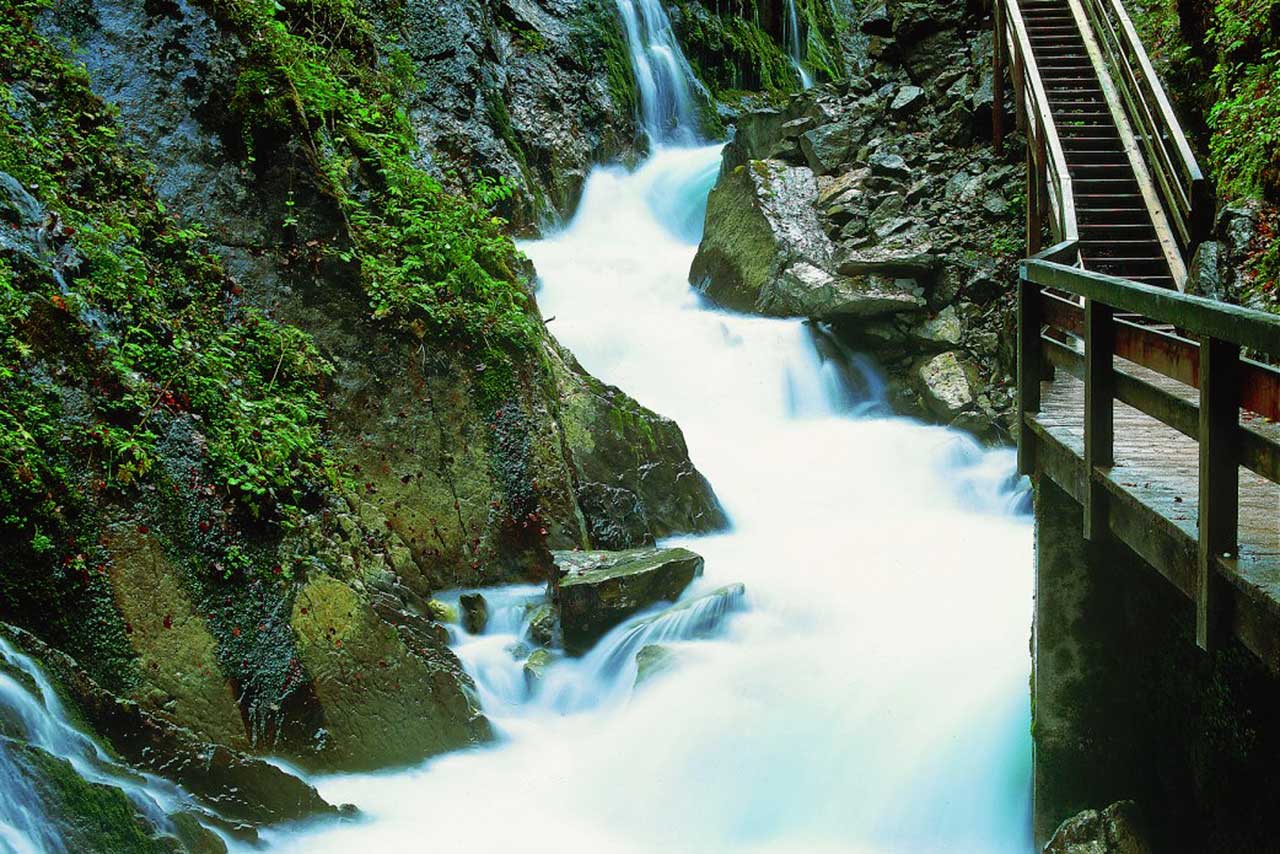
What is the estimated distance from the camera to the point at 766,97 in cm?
2330

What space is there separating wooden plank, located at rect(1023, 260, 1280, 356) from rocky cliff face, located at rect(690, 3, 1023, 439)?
771 cm

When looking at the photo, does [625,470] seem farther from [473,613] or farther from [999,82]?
[999,82]

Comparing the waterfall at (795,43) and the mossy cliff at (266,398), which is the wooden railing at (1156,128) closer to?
the mossy cliff at (266,398)

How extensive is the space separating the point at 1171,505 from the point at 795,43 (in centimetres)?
2459

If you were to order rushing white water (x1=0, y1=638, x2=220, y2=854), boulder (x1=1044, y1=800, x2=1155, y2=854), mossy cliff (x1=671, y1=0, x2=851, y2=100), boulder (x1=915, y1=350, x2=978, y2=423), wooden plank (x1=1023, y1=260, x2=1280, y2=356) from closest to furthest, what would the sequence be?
1. wooden plank (x1=1023, y1=260, x2=1280, y2=356)
2. rushing white water (x1=0, y1=638, x2=220, y2=854)
3. boulder (x1=1044, y1=800, x2=1155, y2=854)
4. boulder (x1=915, y1=350, x2=978, y2=423)
5. mossy cliff (x1=671, y1=0, x2=851, y2=100)

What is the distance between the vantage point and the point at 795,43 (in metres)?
26.3

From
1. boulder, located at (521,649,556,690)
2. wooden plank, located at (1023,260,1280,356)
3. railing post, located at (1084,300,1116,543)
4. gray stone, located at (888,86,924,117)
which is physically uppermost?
gray stone, located at (888,86,924,117)

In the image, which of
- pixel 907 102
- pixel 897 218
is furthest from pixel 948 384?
pixel 907 102

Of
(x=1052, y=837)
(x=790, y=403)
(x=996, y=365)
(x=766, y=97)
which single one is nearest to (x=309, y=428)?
(x=1052, y=837)

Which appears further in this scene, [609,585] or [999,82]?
[999,82]

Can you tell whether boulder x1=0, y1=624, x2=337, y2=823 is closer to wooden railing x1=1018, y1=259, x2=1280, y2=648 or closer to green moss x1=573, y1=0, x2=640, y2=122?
wooden railing x1=1018, y1=259, x2=1280, y2=648

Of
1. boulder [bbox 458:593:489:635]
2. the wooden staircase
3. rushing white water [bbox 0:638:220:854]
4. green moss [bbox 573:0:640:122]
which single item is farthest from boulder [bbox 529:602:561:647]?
green moss [bbox 573:0:640:122]

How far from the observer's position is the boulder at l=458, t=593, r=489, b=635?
7438 mm

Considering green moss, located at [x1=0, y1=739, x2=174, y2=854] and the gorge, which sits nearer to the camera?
green moss, located at [x1=0, y1=739, x2=174, y2=854]
